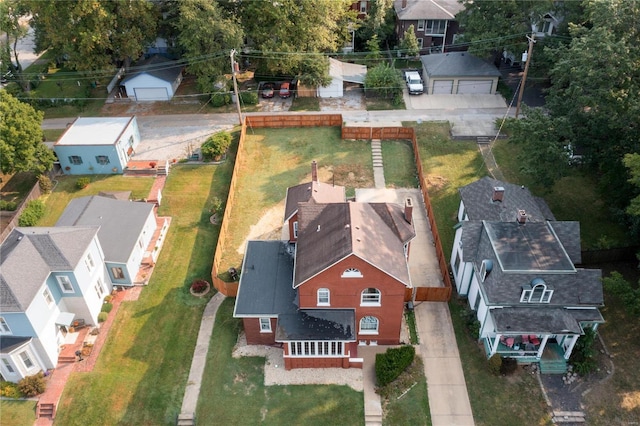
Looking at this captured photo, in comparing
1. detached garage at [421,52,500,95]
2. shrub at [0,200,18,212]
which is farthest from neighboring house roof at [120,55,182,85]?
detached garage at [421,52,500,95]

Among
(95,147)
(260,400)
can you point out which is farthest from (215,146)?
(260,400)

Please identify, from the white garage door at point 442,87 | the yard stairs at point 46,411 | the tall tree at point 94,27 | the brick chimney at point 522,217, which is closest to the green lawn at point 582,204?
the brick chimney at point 522,217

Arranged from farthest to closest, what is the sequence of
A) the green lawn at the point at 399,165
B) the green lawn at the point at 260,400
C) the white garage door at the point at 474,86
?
the white garage door at the point at 474,86 → the green lawn at the point at 399,165 → the green lawn at the point at 260,400

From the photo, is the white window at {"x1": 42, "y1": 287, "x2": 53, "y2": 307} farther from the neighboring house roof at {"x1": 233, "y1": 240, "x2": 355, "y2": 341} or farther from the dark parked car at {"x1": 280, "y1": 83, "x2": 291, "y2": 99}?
the dark parked car at {"x1": 280, "y1": 83, "x2": 291, "y2": 99}

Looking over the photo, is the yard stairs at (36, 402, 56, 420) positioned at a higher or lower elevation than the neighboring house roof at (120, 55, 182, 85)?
lower

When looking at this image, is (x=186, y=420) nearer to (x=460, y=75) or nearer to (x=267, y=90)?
(x=267, y=90)

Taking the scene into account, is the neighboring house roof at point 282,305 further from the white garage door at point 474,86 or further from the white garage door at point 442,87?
the white garage door at point 474,86
